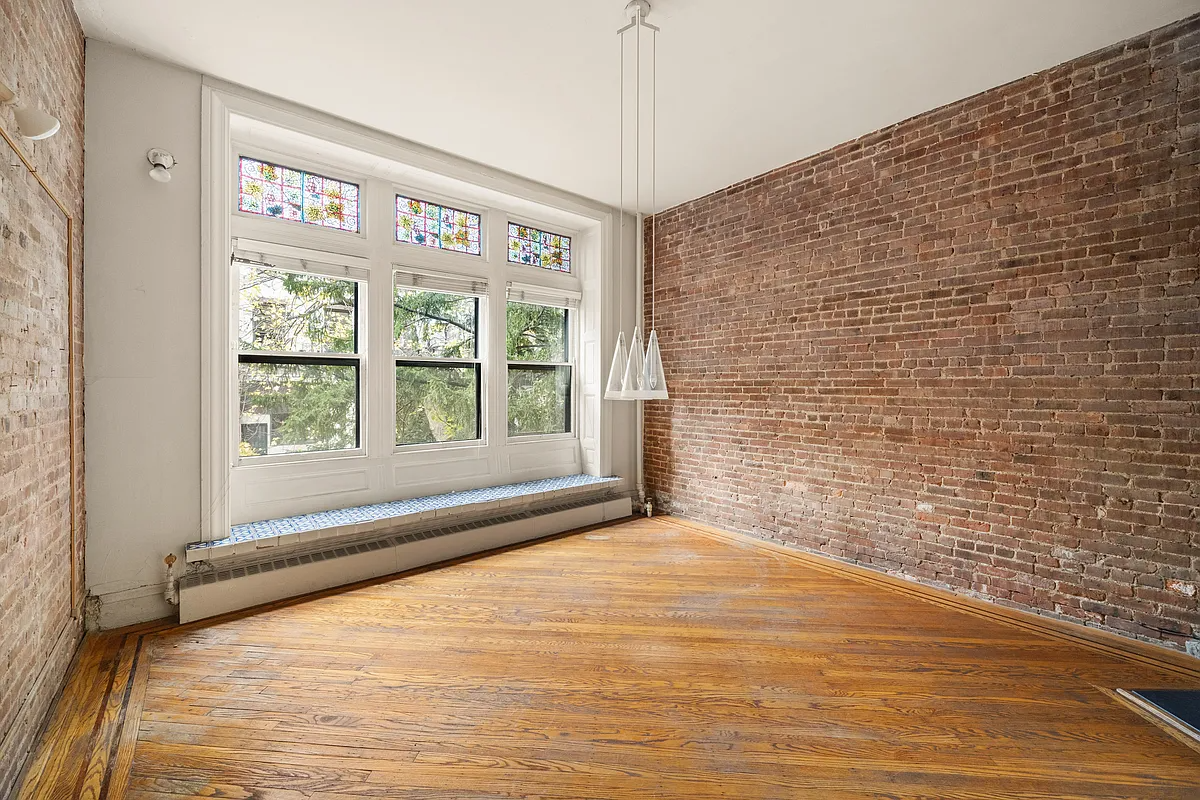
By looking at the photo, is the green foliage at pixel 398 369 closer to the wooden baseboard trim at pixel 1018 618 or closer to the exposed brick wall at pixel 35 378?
the exposed brick wall at pixel 35 378

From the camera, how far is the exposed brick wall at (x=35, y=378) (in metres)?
1.88

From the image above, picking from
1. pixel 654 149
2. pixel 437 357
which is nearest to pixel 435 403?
pixel 437 357

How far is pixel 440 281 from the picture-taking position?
15.7 ft

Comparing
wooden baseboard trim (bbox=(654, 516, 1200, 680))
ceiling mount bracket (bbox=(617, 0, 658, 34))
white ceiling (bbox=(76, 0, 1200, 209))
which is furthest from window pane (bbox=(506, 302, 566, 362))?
ceiling mount bracket (bbox=(617, 0, 658, 34))

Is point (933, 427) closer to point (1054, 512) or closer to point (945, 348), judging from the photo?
point (945, 348)

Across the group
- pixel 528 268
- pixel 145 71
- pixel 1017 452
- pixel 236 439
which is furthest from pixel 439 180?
pixel 1017 452

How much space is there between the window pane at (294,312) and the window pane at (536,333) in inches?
60.8

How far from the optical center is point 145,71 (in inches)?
120

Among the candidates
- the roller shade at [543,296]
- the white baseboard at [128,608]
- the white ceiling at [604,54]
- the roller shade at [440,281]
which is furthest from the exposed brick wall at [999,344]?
the white baseboard at [128,608]

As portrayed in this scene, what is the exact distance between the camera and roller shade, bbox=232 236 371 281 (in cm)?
374

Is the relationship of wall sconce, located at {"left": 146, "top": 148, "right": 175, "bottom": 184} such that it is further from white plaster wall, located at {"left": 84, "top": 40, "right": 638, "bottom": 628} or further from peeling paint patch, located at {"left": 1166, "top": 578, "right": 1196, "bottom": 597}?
peeling paint patch, located at {"left": 1166, "top": 578, "right": 1196, "bottom": 597}

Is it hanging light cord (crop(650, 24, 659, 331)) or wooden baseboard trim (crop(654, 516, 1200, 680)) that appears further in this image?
hanging light cord (crop(650, 24, 659, 331))

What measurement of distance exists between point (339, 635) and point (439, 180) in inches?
139

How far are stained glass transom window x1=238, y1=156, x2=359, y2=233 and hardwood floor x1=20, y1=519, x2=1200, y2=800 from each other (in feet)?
9.17
